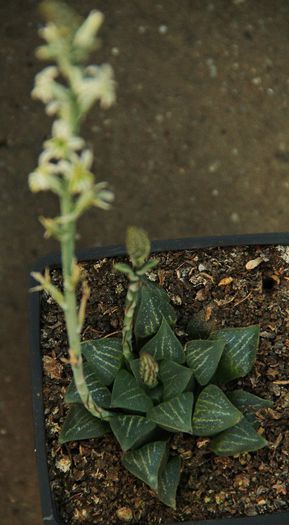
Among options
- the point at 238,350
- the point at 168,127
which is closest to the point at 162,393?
the point at 238,350

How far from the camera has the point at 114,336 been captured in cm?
100

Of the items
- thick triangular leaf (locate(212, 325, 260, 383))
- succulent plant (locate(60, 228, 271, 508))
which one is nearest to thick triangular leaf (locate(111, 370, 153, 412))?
succulent plant (locate(60, 228, 271, 508))

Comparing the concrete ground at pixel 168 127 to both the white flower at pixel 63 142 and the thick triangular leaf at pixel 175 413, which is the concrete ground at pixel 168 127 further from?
the white flower at pixel 63 142

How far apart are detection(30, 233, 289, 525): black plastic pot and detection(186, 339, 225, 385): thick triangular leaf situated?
0.53 ft

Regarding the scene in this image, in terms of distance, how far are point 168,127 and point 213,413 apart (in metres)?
0.74

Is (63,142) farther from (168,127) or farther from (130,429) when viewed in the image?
(168,127)

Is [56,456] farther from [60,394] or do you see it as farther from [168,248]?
[168,248]

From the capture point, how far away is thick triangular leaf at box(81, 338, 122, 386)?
91 centimetres

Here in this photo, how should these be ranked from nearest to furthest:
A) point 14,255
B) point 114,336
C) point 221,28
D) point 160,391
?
point 160,391, point 114,336, point 14,255, point 221,28

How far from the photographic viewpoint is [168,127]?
4.82 ft

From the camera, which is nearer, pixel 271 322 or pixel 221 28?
pixel 271 322

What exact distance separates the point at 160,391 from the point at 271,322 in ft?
0.66

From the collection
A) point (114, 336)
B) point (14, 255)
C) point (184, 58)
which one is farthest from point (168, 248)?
point (184, 58)

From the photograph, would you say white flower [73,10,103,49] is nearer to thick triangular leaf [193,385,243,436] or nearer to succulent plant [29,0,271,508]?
succulent plant [29,0,271,508]
